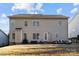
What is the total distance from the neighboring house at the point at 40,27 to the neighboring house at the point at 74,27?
0.38 ft

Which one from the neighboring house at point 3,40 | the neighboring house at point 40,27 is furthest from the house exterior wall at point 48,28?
the neighboring house at point 3,40

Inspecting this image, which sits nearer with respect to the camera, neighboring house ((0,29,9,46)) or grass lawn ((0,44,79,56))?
grass lawn ((0,44,79,56))

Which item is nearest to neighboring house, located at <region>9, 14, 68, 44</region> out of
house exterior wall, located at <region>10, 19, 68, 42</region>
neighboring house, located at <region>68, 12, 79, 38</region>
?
house exterior wall, located at <region>10, 19, 68, 42</region>

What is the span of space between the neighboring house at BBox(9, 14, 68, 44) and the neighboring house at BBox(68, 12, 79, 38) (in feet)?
0.38

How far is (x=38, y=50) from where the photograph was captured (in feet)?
68.3

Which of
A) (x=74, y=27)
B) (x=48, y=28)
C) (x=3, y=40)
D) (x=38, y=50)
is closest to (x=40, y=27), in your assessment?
(x=48, y=28)

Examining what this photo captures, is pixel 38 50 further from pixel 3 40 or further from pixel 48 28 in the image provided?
pixel 3 40

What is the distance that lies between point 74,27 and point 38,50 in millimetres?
1185

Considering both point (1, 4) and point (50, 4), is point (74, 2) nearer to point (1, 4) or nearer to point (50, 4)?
point (50, 4)

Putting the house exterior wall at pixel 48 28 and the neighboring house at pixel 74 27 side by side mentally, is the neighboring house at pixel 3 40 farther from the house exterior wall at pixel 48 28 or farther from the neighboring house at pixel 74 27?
the neighboring house at pixel 74 27

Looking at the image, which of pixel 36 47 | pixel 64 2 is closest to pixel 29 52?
pixel 36 47

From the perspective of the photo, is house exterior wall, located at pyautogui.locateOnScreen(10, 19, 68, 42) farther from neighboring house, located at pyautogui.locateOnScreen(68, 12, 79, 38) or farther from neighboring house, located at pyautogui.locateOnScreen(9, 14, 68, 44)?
neighboring house, located at pyautogui.locateOnScreen(68, 12, 79, 38)

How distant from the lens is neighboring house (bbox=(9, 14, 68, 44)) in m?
20.8

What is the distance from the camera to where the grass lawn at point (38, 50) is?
2073 centimetres
